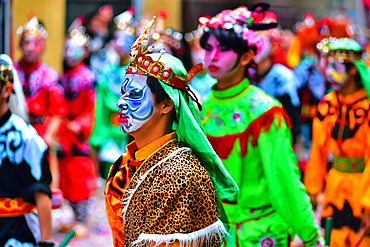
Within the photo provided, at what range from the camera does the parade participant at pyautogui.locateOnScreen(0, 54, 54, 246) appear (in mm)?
3168

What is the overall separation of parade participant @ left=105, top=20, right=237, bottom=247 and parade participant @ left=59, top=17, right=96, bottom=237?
4149 mm

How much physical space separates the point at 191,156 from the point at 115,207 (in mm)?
420

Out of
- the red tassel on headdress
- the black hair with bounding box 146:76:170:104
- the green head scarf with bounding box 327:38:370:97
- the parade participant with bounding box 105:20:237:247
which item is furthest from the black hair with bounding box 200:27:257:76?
the green head scarf with bounding box 327:38:370:97

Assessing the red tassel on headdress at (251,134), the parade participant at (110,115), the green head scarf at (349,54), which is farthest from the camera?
the parade participant at (110,115)

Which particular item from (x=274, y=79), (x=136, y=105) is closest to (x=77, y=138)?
(x=274, y=79)

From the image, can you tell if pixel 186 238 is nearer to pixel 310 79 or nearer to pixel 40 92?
pixel 40 92

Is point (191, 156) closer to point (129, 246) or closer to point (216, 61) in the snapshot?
point (129, 246)

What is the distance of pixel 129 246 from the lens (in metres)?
2.31

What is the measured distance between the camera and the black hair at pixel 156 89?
2.43 metres

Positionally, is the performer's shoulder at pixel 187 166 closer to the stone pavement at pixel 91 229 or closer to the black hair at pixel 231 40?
the black hair at pixel 231 40

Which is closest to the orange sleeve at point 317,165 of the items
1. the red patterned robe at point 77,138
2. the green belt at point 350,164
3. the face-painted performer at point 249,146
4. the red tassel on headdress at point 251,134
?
the green belt at point 350,164

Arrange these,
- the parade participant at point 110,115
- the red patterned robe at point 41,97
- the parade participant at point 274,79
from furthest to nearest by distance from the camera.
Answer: the parade participant at point 110,115 → the parade participant at point 274,79 → the red patterned robe at point 41,97

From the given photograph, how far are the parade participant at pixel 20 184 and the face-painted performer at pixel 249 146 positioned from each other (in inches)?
44.3

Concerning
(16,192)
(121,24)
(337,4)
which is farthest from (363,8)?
(16,192)
